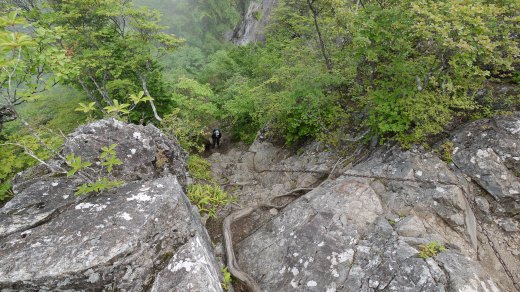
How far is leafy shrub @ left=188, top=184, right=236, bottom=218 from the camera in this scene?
734cm

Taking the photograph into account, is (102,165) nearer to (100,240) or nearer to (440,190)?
(100,240)

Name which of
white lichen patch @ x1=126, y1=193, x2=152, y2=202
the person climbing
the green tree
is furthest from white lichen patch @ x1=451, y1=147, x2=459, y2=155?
the person climbing

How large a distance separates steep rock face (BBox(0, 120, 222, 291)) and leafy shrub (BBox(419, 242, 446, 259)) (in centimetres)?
370

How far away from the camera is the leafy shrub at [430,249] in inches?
197

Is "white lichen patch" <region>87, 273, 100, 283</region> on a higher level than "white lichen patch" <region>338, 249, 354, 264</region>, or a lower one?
higher

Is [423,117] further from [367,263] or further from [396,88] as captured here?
[367,263]

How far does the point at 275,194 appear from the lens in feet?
27.0

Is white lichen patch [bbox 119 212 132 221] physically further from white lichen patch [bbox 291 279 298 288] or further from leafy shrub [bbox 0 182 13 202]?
leafy shrub [bbox 0 182 13 202]

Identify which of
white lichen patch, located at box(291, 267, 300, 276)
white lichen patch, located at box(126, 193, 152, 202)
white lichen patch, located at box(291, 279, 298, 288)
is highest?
white lichen patch, located at box(126, 193, 152, 202)

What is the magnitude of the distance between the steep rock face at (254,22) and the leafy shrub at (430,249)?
66.8 ft

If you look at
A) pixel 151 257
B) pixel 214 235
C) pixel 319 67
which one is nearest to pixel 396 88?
pixel 319 67

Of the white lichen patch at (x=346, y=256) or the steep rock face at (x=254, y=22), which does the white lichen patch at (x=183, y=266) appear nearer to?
the white lichen patch at (x=346, y=256)

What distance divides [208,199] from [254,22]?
832 inches

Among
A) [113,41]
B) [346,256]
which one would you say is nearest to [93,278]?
[346,256]
